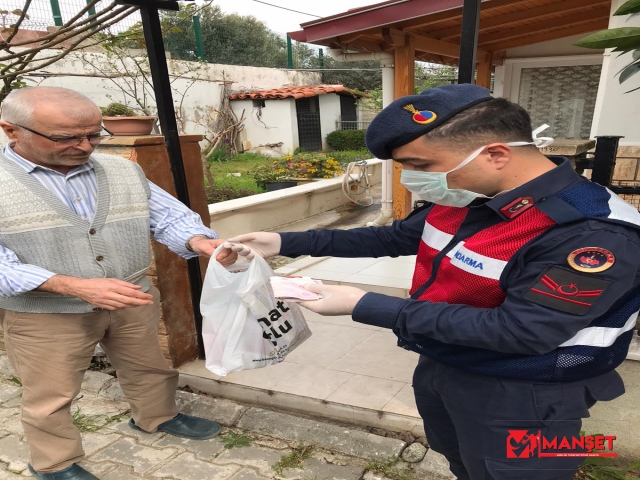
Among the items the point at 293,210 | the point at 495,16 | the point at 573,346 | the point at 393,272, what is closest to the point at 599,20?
the point at 495,16

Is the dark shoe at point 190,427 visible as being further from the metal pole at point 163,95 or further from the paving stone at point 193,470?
the metal pole at point 163,95

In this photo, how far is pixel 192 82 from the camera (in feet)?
40.1

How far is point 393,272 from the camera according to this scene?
15.9 ft

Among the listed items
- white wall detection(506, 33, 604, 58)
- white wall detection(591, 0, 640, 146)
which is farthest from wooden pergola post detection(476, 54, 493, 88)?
white wall detection(591, 0, 640, 146)

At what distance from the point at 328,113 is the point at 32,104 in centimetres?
1589

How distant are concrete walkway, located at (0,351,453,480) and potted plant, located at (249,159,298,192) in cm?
670

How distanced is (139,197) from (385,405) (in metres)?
1.68

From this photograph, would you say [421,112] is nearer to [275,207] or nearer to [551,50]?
[275,207]

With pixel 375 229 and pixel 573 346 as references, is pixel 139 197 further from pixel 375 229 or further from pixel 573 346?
pixel 573 346

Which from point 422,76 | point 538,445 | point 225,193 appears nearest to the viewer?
point 538,445

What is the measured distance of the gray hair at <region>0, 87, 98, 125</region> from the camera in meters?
1.81

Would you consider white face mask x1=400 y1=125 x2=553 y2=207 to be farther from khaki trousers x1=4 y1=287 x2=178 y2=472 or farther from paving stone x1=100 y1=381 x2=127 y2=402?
paving stone x1=100 y1=381 x2=127 y2=402

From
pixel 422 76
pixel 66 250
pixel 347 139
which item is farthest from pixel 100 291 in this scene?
pixel 422 76

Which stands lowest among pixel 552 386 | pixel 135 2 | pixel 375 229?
pixel 552 386
